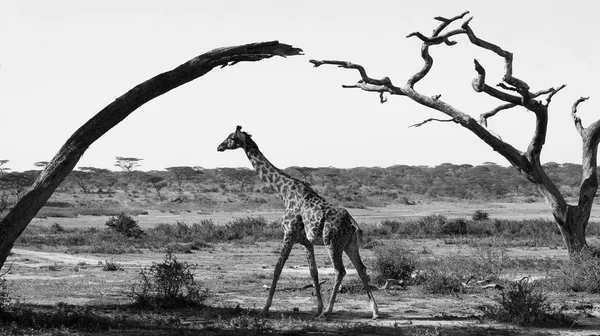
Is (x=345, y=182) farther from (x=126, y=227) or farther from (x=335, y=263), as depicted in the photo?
(x=335, y=263)

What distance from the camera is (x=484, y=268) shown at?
1859 cm

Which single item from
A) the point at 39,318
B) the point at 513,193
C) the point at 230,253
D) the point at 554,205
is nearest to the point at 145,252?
the point at 230,253

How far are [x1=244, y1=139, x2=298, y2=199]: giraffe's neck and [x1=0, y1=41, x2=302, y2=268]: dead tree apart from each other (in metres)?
2.19

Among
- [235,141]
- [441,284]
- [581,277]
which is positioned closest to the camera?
[235,141]

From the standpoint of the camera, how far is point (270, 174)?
13.7 metres

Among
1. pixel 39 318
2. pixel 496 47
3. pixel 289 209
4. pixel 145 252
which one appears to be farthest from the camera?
pixel 145 252

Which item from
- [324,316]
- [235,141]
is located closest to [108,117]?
[235,141]

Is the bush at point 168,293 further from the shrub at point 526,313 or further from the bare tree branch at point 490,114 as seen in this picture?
the bare tree branch at point 490,114

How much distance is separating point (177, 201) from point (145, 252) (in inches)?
1461

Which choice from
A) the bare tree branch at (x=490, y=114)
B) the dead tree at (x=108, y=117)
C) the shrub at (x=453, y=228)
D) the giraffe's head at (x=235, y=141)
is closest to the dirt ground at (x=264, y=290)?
the giraffe's head at (x=235, y=141)

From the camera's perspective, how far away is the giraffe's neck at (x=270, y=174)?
13.4 meters

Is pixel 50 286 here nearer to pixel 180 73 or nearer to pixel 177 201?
pixel 180 73

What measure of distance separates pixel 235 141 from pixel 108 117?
280 cm

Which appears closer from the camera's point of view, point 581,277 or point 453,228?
point 581,277
